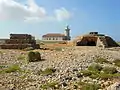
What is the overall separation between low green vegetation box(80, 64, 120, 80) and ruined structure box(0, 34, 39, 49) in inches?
1243

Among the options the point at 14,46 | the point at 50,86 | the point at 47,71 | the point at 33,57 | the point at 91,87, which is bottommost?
the point at 50,86

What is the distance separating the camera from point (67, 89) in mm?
20156

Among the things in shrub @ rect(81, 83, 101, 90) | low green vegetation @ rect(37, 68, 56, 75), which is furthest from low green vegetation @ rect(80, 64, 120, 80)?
shrub @ rect(81, 83, 101, 90)

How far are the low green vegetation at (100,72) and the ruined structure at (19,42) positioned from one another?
104 ft

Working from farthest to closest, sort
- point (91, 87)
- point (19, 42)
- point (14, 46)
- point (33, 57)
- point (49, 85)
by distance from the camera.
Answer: point (19, 42), point (14, 46), point (33, 57), point (49, 85), point (91, 87)

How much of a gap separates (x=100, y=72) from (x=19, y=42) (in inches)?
1415

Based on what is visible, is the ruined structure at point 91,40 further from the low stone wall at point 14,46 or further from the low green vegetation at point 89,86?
the low green vegetation at point 89,86

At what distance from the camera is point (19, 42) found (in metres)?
59.7

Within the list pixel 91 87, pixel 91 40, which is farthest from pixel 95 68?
pixel 91 40

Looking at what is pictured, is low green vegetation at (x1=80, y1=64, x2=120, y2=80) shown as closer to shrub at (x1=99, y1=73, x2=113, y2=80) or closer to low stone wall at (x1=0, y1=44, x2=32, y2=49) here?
shrub at (x1=99, y1=73, x2=113, y2=80)

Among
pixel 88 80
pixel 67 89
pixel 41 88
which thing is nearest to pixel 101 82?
pixel 88 80

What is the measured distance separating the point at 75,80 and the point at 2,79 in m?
6.11

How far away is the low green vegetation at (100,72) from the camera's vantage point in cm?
2368

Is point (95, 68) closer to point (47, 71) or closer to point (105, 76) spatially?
point (105, 76)
